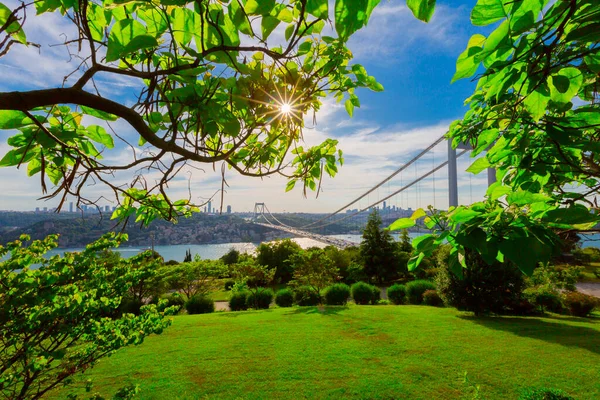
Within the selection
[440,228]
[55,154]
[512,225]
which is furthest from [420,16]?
[55,154]

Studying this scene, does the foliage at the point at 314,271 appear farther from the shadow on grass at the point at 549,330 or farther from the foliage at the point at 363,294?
the shadow on grass at the point at 549,330

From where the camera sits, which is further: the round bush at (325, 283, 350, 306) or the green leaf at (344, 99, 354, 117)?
the round bush at (325, 283, 350, 306)

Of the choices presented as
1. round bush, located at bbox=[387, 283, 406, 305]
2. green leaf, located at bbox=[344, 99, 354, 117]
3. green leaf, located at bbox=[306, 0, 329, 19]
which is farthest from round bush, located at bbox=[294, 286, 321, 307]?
green leaf, located at bbox=[306, 0, 329, 19]

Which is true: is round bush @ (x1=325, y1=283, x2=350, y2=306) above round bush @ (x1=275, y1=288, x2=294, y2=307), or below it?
above

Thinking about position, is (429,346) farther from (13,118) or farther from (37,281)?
(13,118)

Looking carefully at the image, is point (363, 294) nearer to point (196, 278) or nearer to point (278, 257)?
point (196, 278)

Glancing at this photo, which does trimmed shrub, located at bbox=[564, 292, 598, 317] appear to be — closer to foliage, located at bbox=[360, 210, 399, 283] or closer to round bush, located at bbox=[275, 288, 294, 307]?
foliage, located at bbox=[360, 210, 399, 283]
